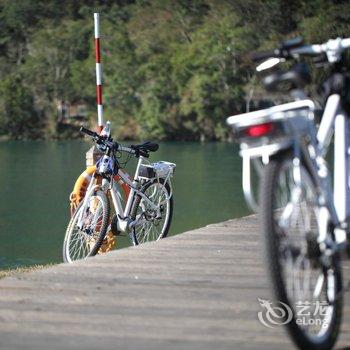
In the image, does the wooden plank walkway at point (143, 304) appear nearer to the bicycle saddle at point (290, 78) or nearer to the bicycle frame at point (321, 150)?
the bicycle frame at point (321, 150)

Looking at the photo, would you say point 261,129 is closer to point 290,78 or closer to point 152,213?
point 290,78

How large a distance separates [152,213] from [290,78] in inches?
157

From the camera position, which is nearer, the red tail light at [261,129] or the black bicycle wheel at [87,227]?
the red tail light at [261,129]

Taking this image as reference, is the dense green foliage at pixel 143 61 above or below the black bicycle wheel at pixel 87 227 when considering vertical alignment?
below

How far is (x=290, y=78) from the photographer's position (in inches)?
107

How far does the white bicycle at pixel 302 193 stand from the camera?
2580 mm

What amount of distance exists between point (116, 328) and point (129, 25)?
252 ft

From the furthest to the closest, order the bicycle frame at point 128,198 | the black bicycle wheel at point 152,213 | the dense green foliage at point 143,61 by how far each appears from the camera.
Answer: the dense green foliage at point 143,61 → the black bicycle wheel at point 152,213 → the bicycle frame at point 128,198

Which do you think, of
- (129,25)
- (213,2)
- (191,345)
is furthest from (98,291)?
(129,25)

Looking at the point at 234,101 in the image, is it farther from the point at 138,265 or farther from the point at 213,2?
the point at 138,265

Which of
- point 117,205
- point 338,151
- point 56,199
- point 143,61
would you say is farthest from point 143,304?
point 143,61

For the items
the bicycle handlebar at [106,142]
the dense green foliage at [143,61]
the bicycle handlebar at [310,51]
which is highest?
the bicycle handlebar at [310,51]

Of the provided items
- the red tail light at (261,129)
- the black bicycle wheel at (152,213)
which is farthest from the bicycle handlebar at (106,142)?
the red tail light at (261,129)

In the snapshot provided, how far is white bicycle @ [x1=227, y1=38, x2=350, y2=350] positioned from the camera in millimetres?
2580
